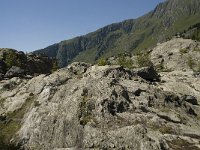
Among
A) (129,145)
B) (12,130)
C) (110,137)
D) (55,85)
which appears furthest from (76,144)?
(55,85)

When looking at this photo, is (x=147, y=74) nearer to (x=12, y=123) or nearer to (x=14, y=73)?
(x=12, y=123)

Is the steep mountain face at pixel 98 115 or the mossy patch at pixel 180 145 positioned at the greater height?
the steep mountain face at pixel 98 115

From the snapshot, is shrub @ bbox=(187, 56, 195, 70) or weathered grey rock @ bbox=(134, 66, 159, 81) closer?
weathered grey rock @ bbox=(134, 66, 159, 81)

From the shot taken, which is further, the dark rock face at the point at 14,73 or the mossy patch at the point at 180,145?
the dark rock face at the point at 14,73

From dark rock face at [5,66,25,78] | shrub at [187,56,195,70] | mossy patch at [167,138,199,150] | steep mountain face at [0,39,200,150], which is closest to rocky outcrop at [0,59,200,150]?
steep mountain face at [0,39,200,150]

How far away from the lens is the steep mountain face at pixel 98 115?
41.9m

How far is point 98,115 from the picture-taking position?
4762cm

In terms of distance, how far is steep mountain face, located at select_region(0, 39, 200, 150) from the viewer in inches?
1651

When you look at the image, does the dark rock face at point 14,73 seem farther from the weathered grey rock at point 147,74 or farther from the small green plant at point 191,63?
the small green plant at point 191,63

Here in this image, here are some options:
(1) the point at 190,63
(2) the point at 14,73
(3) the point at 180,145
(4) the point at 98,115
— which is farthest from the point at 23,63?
(3) the point at 180,145

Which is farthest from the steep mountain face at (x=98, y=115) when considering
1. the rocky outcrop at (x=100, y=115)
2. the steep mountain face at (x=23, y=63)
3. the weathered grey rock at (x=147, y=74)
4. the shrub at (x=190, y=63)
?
the shrub at (x=190, y=63)

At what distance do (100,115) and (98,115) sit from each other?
12.7 inches

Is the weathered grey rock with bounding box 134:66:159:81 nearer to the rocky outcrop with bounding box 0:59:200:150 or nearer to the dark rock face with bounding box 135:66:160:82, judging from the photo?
the dark rock face with bounding box 135:66:160:82

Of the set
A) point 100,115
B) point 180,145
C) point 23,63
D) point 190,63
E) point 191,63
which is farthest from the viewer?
point 190,63
